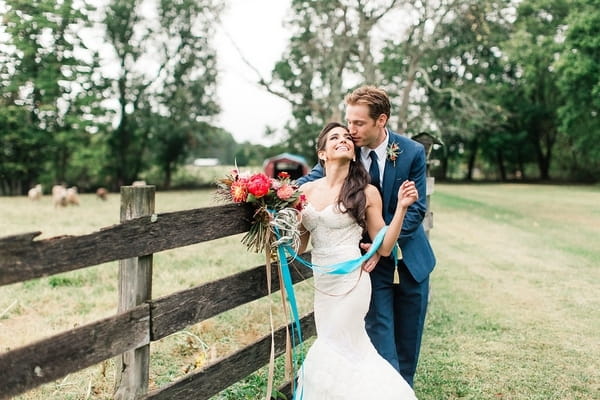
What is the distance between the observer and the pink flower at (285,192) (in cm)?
338

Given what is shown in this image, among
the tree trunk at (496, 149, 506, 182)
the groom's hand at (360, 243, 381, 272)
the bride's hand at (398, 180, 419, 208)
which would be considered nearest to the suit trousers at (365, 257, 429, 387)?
the groom's hand at (360, 243, 381, 272)

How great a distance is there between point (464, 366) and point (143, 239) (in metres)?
3.74

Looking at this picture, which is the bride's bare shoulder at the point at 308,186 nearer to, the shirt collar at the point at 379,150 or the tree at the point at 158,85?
the shirt collar at the point at 379,150

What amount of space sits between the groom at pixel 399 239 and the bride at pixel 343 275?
18 cm

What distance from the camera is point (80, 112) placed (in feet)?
122

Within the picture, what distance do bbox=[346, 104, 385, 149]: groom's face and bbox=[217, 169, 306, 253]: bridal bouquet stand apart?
586 millimetres

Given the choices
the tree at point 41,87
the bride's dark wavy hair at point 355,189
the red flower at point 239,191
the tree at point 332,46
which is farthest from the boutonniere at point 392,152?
the tree at point 41,87

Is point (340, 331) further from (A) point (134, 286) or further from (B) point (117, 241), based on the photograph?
(B) point (117, 241)

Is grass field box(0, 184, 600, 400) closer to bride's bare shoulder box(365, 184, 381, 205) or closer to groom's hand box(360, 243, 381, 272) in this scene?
groom's hand box(360, 243, 381, 272)

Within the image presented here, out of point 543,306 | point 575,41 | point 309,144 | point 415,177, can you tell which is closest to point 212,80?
point 309,144

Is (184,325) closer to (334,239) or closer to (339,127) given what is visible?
A: (334,239)

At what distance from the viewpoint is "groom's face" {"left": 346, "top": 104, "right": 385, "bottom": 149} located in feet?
12.3

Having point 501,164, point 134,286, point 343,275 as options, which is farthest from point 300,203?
point 501,164

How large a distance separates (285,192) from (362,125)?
2.56 feet
